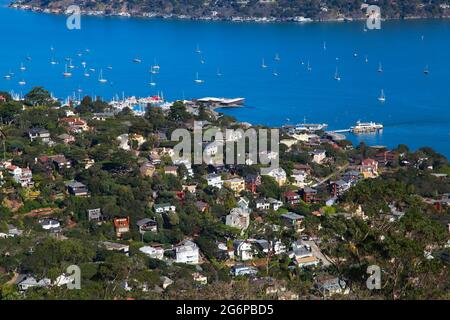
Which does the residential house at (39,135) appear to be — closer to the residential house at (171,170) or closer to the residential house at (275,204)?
the residential house at (171,170)

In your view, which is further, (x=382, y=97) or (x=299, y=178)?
(x=382, y=97)

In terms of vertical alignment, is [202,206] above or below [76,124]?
below

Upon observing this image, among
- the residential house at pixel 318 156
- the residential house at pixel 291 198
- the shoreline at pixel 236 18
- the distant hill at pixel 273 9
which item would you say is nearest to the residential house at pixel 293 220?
the residential house at pixel 291 198

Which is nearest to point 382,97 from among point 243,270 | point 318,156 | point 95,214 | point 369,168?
point 318,156

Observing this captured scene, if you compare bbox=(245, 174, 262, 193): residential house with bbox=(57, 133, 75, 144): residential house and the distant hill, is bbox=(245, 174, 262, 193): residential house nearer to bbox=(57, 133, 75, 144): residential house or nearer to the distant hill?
bbox=(57, 133, 75, 144): residential house

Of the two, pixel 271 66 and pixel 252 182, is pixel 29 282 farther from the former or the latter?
pixel 271 66

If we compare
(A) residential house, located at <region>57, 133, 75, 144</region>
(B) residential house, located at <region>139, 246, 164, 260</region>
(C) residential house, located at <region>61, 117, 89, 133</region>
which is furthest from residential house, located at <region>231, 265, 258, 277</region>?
(C) residential house, located at <region>61, 117, 89, 133</region>

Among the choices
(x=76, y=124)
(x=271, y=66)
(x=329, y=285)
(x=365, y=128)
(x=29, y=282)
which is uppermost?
(x=329, y=285)
